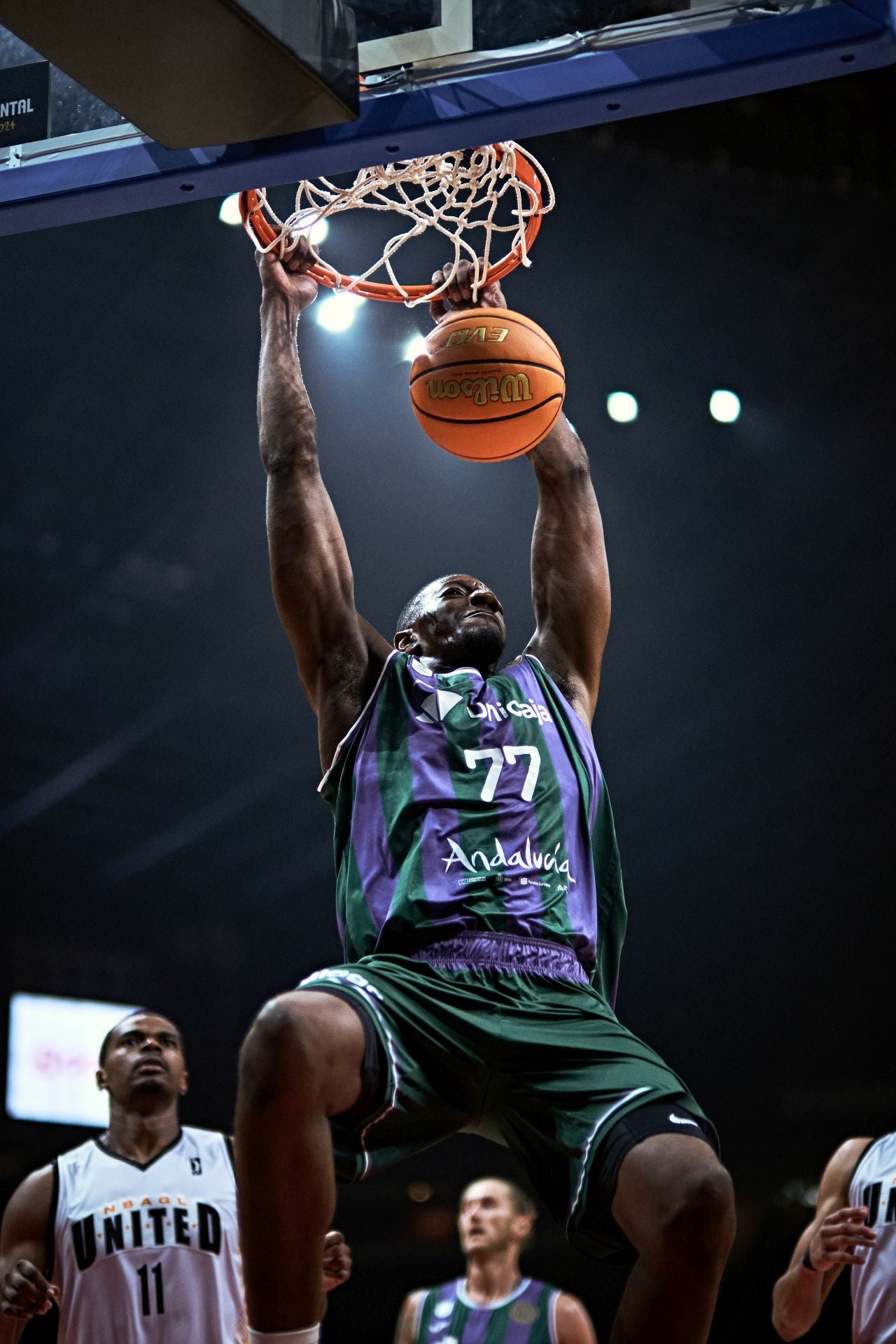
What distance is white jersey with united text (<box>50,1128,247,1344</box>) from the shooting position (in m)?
Answer: 5.20

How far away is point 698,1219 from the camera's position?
8.78 ft

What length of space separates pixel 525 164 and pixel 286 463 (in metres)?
1.05

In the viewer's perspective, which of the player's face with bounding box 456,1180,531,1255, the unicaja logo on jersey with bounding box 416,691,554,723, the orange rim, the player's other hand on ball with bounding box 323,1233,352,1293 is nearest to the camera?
the unicaja logo on jersey with bounding box 416,691,554,723

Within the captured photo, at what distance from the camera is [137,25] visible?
2633 mm

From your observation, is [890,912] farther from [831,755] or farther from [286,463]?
[286,463]

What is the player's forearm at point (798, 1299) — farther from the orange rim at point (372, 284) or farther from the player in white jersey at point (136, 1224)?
the orange rim at point (372, 284)

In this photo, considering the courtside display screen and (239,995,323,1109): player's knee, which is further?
the courtside display screen

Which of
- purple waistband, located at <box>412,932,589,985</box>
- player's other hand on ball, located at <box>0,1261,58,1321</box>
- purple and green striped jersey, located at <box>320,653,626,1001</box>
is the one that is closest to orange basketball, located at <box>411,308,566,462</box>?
purple and green striped jersey, located at <box>320,653,626,1001</box>

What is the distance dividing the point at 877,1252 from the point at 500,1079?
254cm

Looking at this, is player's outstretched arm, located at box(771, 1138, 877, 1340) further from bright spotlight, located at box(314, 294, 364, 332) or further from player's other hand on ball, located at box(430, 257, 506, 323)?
bright spotlight, located at box(314, 294, 364, 332)

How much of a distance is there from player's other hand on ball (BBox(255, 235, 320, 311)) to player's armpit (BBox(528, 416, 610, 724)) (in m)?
0.72

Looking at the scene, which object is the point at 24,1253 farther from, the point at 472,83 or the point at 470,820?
the point at 472,83

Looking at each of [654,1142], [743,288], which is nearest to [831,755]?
[743,288]

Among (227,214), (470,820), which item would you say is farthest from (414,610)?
(227,214)
